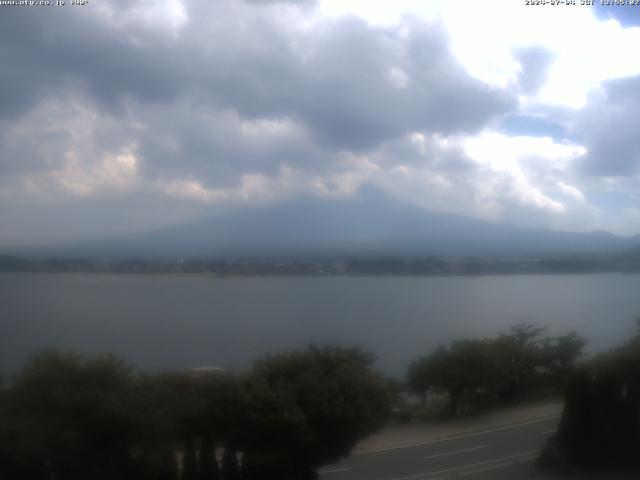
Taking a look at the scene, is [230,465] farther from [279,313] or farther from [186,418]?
[279,313]

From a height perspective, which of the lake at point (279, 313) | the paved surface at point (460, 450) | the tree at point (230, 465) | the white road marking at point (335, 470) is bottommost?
the white road marking at point (335, 470)

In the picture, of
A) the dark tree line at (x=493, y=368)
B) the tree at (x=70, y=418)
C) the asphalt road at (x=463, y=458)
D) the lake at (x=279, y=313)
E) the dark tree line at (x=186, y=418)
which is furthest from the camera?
the lake at (x=279, y=313)

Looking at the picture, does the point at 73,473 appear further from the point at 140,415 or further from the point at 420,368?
the point at 420,368

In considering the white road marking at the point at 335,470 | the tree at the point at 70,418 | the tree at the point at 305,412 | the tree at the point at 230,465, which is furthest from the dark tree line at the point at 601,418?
the tree at the point at 70,418

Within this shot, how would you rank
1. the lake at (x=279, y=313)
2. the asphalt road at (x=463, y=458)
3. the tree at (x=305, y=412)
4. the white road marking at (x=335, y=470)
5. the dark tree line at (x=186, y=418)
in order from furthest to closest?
the lake at (x=279, y=313) < the white road marking at (x=335, y=470) < the tree at (x=305, y=412) < the asphalt road at (x=463, y=458) < the dark tree line at (x=186, y=418)

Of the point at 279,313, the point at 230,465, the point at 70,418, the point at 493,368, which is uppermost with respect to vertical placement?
the point at 279,313

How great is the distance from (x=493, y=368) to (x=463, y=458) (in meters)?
3.12

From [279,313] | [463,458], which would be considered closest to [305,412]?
A: [463,458]

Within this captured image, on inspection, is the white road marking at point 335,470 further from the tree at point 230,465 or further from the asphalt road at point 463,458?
the tree at point 230,465

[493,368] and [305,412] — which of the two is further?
[493,368]

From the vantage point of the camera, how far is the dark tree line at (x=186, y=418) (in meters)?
7.64

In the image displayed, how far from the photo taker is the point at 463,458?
8875 mm

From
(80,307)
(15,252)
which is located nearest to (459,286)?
(80,307)

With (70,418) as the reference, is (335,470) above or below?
below
